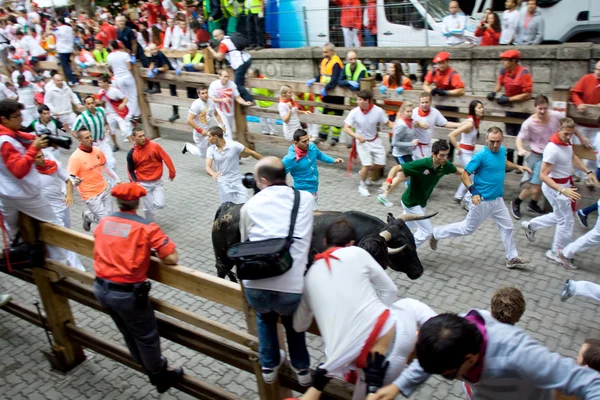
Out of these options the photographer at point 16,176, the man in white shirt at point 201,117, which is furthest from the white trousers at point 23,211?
the man in white shirt at point 201,117

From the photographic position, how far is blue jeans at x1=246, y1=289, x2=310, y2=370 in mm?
3480

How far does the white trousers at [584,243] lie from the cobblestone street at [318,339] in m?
0.29

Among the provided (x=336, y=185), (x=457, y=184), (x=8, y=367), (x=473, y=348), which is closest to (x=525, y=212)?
(x=457, y=184)

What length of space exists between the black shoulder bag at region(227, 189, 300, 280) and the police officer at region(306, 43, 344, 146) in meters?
7.36

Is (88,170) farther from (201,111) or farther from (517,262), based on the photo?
(517,262)

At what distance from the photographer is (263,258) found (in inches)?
131

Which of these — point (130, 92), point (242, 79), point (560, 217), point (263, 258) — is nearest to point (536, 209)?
point (560, 217)

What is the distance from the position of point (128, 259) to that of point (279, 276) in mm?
1348

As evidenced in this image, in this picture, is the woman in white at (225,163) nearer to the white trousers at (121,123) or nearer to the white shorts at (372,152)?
the white shorts at (372,152)

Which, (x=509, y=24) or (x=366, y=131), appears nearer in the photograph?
(x=366, y=131)

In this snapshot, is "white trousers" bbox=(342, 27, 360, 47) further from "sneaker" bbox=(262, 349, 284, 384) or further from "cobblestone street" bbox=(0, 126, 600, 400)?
"sneaker" bbox=(262, 349, 284, 384)

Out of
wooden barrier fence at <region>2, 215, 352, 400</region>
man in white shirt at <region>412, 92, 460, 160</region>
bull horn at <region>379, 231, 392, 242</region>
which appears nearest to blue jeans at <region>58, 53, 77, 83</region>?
wooden barrier fence at <region>2, 215, 352, 400</region>

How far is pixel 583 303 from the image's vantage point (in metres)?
6.01

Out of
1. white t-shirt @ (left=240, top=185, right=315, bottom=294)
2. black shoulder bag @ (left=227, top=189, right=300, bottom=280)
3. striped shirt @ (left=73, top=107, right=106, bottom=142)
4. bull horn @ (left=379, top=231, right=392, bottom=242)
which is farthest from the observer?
striped shirt @ (left=73, top=107, right=106, bottom=142)
